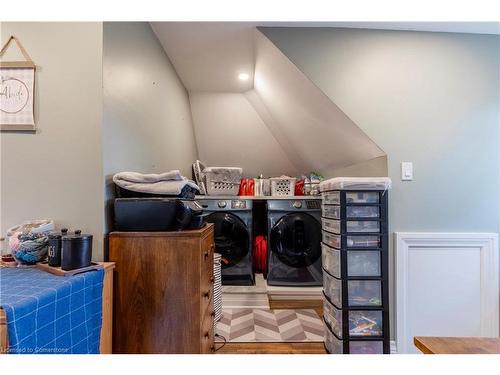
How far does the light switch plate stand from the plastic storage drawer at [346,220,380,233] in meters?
0.40

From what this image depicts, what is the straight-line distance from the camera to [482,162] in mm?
1715

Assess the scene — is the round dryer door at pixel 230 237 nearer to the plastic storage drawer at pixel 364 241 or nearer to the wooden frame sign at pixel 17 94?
the plastic storage drawer at pixel 364 241

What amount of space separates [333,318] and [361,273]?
0.34 m

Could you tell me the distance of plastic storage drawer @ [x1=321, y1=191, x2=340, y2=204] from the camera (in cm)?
159

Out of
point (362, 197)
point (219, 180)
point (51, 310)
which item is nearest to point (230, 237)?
point (219, 180)

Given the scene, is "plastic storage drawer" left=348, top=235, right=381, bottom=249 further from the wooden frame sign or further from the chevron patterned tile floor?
the wooden frame sign

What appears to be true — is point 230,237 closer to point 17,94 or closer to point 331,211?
point 331,211

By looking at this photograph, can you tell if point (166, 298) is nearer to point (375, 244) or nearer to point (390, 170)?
point (375, 244)

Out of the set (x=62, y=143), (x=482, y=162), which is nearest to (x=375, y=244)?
(x=482, y=162)

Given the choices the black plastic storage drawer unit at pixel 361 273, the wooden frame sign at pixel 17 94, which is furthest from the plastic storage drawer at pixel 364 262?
the wooden frame sign at pixel 17 94

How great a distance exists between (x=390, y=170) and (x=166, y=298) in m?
1.55

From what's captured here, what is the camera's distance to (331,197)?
169 centimetres

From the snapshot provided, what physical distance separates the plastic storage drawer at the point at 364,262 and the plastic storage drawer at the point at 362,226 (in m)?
0.13
